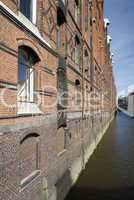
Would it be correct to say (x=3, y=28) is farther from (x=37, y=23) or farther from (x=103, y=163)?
(x=103, y=163)

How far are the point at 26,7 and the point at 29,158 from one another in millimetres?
4134

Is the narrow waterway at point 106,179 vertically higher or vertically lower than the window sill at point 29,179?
lower

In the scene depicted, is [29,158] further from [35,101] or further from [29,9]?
[29,9]

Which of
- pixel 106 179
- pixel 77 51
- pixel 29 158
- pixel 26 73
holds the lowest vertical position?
pixel 106 179

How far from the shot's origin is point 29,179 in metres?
7.49

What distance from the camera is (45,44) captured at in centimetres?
858

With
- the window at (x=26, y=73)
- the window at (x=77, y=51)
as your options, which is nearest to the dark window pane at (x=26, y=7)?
the window at (x=26, y=73)

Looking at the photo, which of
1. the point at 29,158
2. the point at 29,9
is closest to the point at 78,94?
the point at 29,9

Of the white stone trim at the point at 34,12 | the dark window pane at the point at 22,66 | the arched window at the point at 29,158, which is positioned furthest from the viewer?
the white stone trim at the point at 34,12

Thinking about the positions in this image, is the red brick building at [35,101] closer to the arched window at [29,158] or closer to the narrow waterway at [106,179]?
the arched window at [29,158]

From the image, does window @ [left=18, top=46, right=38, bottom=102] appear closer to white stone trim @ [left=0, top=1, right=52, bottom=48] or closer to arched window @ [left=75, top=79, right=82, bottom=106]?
white stone trim @ [left=0, top=1, right=52, bottom=48]

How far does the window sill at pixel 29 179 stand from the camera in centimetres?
706

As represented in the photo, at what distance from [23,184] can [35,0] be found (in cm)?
518

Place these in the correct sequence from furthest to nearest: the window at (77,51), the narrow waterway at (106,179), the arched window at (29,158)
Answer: the window at (77,51)
the narrow waterway at (106,179)
the arched window at (29,158)
